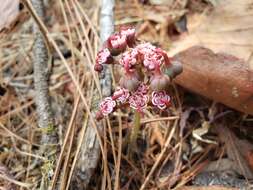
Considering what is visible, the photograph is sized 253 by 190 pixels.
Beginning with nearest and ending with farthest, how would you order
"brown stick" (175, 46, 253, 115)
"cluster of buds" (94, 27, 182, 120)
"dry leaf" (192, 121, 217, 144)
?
"cluster of buds" (94, 27, 182, 120), "brown stick" (175, 46, 253, 115), "dry leaf" (192, 121, 217, 144)

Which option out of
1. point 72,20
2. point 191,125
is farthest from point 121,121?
point 72,20

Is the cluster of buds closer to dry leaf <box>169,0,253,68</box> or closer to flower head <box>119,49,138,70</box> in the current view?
flower head <box>119,49,138,70</box>

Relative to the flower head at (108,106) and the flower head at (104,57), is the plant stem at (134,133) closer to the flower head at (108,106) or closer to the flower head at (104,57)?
the flower head at (108,106)

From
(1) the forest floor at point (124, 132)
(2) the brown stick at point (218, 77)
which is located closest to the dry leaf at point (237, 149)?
(1) the forest floor at point (124, 132)

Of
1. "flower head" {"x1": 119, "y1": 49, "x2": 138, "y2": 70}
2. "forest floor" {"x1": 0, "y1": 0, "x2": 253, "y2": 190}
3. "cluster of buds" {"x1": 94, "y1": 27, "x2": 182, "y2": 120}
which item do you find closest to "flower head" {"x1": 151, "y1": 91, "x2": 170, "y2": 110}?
"cluster of buds" {"x1": 94, "y1": 27, "x2": 182, "y2": 120}

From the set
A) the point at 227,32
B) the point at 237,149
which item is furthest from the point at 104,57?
the point at 237,149

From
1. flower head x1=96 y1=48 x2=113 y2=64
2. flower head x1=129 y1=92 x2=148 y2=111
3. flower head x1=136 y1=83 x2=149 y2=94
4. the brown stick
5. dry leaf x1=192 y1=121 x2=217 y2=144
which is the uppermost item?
flower head x1=96 y1=48 x2=113 y2=64
